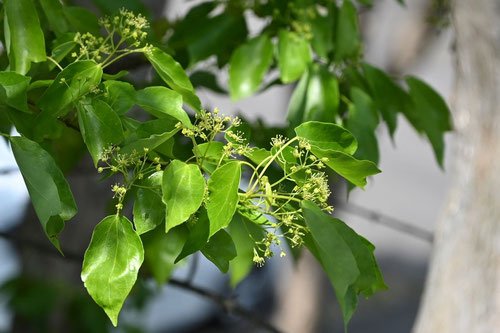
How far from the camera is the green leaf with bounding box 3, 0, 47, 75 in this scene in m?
0.87

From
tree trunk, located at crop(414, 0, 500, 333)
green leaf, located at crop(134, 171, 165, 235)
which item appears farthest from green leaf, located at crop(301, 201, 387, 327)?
tree trunk, located at crop(414, 0, 500, 333)

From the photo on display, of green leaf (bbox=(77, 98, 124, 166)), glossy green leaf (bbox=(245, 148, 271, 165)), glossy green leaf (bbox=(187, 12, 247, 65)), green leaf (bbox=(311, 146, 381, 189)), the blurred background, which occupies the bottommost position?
the blurred background

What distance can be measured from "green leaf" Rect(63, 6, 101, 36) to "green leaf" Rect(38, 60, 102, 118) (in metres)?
0.25

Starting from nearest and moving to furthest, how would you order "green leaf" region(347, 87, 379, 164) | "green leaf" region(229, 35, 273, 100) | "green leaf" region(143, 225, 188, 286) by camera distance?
"green leaf" region(143, 225, 188, 286)
"green leaf" region(347, 87, 379, 164)
"green leaf" region(229, 35, 273, 100)

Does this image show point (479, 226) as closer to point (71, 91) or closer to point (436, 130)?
point (436, 130)

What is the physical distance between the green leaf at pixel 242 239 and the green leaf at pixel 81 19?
369 mm

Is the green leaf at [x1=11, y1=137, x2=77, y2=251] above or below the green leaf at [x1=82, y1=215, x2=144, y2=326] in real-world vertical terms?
above

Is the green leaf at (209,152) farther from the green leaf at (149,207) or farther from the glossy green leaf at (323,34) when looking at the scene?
the glossy green leaf at (323,34)

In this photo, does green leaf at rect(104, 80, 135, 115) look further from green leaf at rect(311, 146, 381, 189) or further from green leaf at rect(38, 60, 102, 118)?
green leaf at rect(311, 146, 381, 189)

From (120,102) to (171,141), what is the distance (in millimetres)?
80

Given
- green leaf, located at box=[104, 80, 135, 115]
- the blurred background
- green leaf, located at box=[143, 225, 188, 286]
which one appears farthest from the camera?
the blurred background

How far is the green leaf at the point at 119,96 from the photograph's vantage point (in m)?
0.82

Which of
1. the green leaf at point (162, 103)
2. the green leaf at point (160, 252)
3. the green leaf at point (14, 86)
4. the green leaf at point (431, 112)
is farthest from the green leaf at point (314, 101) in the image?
the green leaf at point (14, 86)

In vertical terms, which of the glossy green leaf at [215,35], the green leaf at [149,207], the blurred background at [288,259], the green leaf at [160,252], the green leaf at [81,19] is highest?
the green leaf at [81,19]
